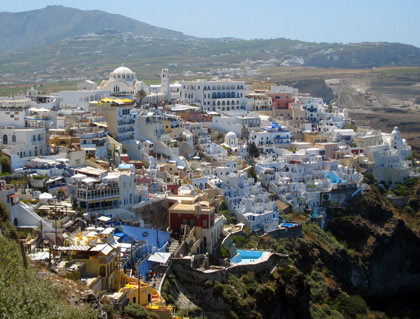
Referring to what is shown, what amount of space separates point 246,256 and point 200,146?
15990 millimetres

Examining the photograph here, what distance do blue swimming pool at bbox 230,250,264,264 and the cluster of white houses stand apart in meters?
1.84

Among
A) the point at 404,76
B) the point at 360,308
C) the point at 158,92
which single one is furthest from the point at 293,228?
the point at 404,76

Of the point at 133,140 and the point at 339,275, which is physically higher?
the point at 133,140

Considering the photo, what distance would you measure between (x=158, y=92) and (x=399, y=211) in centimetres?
2381

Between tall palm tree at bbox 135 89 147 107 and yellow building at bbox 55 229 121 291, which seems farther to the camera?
tall palm tree at bbox 135 89 147 107

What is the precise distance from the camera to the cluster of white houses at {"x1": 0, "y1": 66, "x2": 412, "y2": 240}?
34.6 meters

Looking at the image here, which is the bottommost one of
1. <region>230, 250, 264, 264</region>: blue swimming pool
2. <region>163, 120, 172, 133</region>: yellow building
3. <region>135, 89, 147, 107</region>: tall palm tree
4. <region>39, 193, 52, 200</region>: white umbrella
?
<region>230, 250, 264, 264</region>: blue swimming pool

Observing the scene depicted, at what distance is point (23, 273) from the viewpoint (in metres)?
18.3

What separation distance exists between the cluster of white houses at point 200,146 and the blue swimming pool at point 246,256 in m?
1.84

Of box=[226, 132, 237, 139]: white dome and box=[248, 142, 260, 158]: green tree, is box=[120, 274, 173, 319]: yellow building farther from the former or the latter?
box=[226, 132, 237, 139]: white dome

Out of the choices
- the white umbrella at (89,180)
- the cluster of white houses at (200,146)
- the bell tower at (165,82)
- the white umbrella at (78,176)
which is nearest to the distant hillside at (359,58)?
the cluster of white houses at (200,146)

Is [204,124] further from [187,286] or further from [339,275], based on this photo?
[187,286]

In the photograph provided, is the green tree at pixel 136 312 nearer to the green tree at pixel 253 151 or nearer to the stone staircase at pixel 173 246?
the stone staircase at pixel 173 246

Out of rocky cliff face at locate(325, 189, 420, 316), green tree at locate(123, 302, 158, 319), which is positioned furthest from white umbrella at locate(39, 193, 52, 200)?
rocky cliff face at locate(325, 189, 420, 316)
